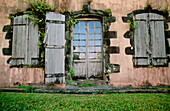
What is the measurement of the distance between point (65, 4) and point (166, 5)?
3.51 metres

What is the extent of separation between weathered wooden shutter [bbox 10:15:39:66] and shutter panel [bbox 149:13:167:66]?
3904 mm

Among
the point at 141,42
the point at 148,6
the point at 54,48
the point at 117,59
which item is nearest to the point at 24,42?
the point at 54,48

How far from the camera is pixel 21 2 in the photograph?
4.59m

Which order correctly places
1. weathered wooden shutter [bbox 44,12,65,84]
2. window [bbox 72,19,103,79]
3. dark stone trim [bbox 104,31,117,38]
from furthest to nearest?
window [bbox 72,19,103,79]
dark stone trim [bbox 104,31,117,38]
weathered wooden shutter [bbox 44,12,65,84]

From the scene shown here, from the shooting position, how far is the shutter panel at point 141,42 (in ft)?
14.5

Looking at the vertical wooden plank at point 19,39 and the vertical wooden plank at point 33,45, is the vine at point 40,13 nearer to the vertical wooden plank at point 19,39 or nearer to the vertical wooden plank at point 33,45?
the vertical wooden plank at point 33,45

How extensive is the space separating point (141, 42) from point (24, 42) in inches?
155

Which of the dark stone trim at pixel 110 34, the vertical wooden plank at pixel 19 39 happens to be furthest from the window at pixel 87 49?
the vertical wooden plank at pixel 19 39

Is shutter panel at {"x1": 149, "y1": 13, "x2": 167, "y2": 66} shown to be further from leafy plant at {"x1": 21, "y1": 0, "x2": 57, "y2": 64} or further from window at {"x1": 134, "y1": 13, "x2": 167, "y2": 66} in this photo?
leafy plant at {"x1": 21, "y1": 0, "x2": 57, "y2": 64}

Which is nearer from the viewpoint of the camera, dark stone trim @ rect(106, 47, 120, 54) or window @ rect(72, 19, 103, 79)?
dark stone trim @ rect(106, 47, 120, 54)

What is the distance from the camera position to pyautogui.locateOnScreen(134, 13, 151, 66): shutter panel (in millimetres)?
4426

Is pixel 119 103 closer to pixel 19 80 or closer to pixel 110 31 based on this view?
pixel 110 31

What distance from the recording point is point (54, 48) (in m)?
4.28

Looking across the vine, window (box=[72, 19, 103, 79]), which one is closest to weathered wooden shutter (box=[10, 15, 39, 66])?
the vine
